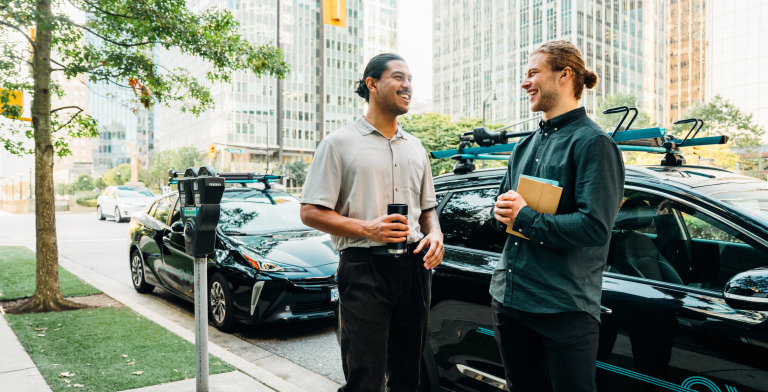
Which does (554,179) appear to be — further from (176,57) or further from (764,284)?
(176,57)

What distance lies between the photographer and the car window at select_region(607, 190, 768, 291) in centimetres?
246

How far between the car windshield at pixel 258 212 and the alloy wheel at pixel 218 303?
682mm

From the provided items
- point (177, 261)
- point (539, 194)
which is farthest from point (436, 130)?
point (539, 194)

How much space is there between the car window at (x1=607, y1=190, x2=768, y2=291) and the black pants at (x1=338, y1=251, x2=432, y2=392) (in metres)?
0.99

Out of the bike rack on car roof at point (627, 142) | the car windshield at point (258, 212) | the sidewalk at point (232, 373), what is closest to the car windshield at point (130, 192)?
the car windshield at point (258, 212)

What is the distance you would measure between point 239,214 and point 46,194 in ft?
6.88

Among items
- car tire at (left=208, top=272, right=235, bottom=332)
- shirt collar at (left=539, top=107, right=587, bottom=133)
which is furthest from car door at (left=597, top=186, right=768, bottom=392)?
car tire at (left=208, top=272, right=235, bottom=332)

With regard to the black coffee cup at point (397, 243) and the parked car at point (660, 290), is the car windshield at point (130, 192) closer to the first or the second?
the parked car at point (660, 290)

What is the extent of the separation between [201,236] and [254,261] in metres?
1.76

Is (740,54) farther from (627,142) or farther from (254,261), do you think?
(627,142)

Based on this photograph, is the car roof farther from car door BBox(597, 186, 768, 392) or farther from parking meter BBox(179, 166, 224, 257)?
parking meter BBox(179, 166, 224, 257)

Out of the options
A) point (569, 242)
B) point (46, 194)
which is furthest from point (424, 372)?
point (46, 194)

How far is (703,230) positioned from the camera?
2539 millimetres

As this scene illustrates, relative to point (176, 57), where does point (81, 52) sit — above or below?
below
